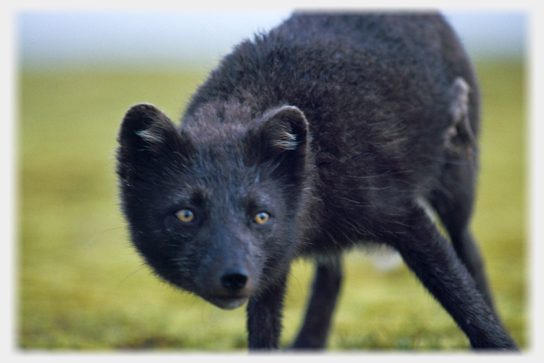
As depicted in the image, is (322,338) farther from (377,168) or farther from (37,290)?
(37,290)

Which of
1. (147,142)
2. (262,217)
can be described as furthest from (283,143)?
(147,142)

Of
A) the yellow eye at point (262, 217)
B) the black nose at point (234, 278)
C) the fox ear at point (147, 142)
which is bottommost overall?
the black nose at point (234, 278)

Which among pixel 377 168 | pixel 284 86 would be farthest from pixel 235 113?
pixel 377 168

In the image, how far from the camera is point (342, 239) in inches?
149

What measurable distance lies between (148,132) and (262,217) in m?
0.86

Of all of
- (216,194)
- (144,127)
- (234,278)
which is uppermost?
(144,127)

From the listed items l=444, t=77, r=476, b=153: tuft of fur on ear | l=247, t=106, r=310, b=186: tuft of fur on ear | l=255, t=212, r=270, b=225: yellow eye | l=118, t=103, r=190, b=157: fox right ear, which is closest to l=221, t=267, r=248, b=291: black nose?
l=255, t=212, r=270, b=225: yellow eye

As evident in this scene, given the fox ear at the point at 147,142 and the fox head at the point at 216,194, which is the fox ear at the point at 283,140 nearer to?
the fox head at the point at 216,194

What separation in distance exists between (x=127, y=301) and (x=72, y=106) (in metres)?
7.41

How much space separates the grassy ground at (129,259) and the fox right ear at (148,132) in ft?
1.01

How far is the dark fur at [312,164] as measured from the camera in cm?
307

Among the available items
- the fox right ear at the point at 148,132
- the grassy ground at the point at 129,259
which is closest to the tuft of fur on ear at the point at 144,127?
the fox right ear at the point at 148,132

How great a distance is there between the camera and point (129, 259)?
27.0 ft

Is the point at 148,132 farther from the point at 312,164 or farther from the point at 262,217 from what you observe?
the point at 312,164
